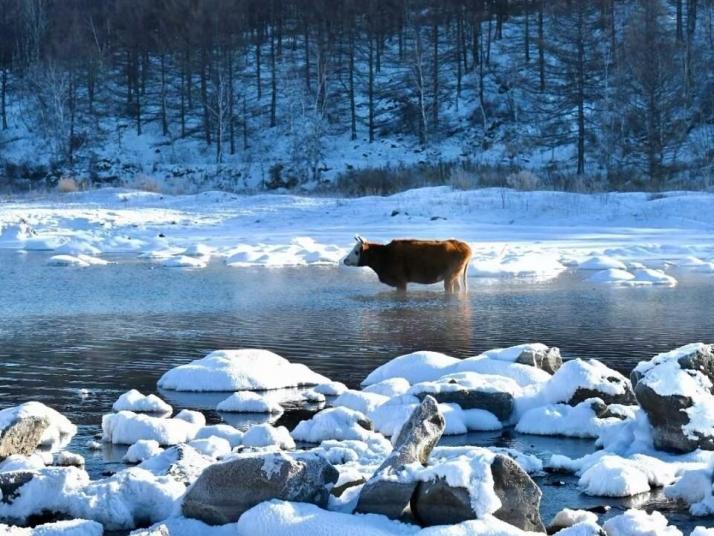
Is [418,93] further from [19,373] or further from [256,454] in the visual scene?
[256,454]

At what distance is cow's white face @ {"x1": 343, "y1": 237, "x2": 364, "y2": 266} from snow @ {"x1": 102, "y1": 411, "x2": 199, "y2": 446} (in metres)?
10.9

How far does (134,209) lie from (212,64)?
23.2m

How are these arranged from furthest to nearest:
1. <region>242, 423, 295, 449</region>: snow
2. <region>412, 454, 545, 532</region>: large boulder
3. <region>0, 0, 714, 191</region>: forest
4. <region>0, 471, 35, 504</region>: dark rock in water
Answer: <region>0, 0, 714, 191</region>: forest < <region>242, 423, 295, 449</region>: snow < <region>0, 471, 35, 504</region>: dark rock in water < <region>412, 454, 545, 532</region>: large boulder

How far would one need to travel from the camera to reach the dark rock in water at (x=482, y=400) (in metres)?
8.92

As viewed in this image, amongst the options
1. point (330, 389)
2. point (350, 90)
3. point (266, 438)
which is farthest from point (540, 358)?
point (350, 90)

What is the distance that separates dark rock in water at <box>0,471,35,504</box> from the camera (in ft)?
21.0

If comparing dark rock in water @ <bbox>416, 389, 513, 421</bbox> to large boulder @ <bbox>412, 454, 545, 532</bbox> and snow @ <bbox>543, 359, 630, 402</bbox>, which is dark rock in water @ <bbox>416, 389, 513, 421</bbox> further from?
large boulder @ <bbox>412, 454, 545, 532</bbox>

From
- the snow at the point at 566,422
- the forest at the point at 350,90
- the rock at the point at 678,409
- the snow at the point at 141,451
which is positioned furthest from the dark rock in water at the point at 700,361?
the forest at the point at 350,90

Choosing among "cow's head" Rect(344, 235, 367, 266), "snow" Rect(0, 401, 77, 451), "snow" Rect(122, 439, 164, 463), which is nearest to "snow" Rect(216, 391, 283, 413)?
"snow" Rect(0, 401, 77, 451)

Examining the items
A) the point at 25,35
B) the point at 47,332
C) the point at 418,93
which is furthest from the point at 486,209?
the point at 25,35

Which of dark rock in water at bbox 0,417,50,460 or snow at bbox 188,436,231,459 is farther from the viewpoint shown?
dark rock in water at bbox 0,417,50,460

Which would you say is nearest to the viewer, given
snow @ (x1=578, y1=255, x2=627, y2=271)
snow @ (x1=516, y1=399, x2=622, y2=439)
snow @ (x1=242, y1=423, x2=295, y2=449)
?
snow @ (x1=242, y1=423, x2=295, y2=449)

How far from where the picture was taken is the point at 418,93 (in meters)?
55.7

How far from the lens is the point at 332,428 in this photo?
816 cm
